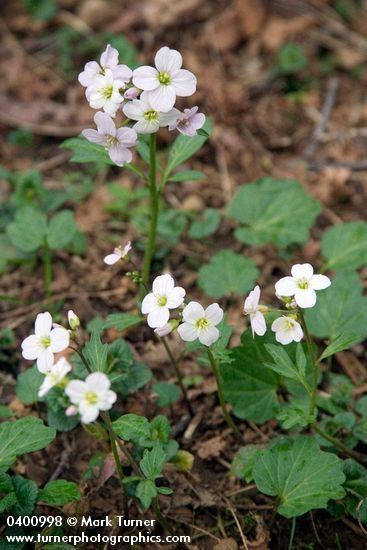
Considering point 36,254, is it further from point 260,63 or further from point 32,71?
point 260,63

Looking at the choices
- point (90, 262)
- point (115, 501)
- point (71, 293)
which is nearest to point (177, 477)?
point (115, 501)

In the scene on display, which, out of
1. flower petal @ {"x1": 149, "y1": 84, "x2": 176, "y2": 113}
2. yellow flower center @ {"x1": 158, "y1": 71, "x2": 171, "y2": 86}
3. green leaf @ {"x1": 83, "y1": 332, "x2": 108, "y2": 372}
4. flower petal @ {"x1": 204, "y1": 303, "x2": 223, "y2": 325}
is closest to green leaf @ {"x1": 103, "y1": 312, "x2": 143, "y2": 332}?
green leaf @ {"x1": 83, "y1": 332, "x2": 108, "y2": 372}

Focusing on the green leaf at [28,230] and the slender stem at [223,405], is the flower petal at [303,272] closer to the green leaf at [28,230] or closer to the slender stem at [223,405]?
the slender stem at [223,405]

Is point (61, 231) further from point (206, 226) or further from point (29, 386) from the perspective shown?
point (29, 386)

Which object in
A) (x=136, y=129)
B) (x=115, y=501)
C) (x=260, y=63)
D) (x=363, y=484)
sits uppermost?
(x=136, y=129)

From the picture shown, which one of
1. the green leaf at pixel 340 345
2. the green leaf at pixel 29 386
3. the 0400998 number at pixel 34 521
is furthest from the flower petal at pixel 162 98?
the 0400998 number at pixel 34 521

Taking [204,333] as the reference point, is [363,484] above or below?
below
